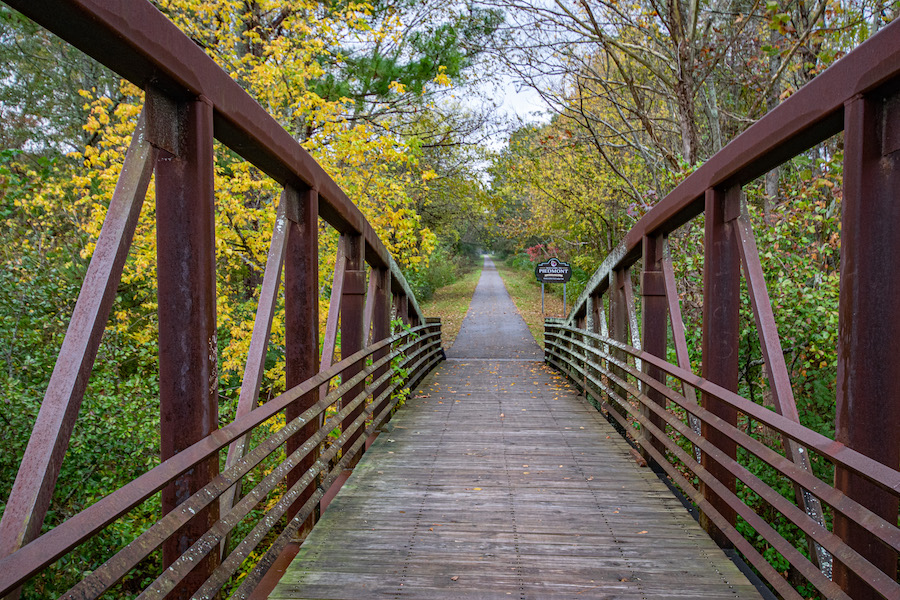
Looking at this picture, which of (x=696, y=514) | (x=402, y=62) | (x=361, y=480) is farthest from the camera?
(x=402, y=62)

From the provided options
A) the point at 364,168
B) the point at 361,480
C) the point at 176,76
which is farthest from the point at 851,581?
the point at 364,168

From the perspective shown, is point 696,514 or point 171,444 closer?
point 171,444

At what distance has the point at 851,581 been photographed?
7.55 ft

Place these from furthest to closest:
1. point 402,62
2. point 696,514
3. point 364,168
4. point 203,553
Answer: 1. point 402,62
2. point 364,168
3. point 696,514
4. point 203,553

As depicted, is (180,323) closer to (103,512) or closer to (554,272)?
(103,512)

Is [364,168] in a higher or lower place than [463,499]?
higher

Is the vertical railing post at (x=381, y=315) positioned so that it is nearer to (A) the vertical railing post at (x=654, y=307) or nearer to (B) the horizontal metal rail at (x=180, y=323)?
(B) the horizontal metal rail at (x=180, y=323)

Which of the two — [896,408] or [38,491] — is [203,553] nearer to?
[38,491]

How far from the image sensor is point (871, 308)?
2.31 meters

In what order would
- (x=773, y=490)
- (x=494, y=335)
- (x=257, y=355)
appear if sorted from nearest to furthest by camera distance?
(x=773, y=490) < (x=257, y=355) < (x=494, y=335)

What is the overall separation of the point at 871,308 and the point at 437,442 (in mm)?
3821

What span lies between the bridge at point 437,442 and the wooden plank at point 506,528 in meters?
0.02

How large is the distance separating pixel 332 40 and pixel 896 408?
912 cm

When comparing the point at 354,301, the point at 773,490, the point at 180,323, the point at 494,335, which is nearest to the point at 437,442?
the point at 354,301
